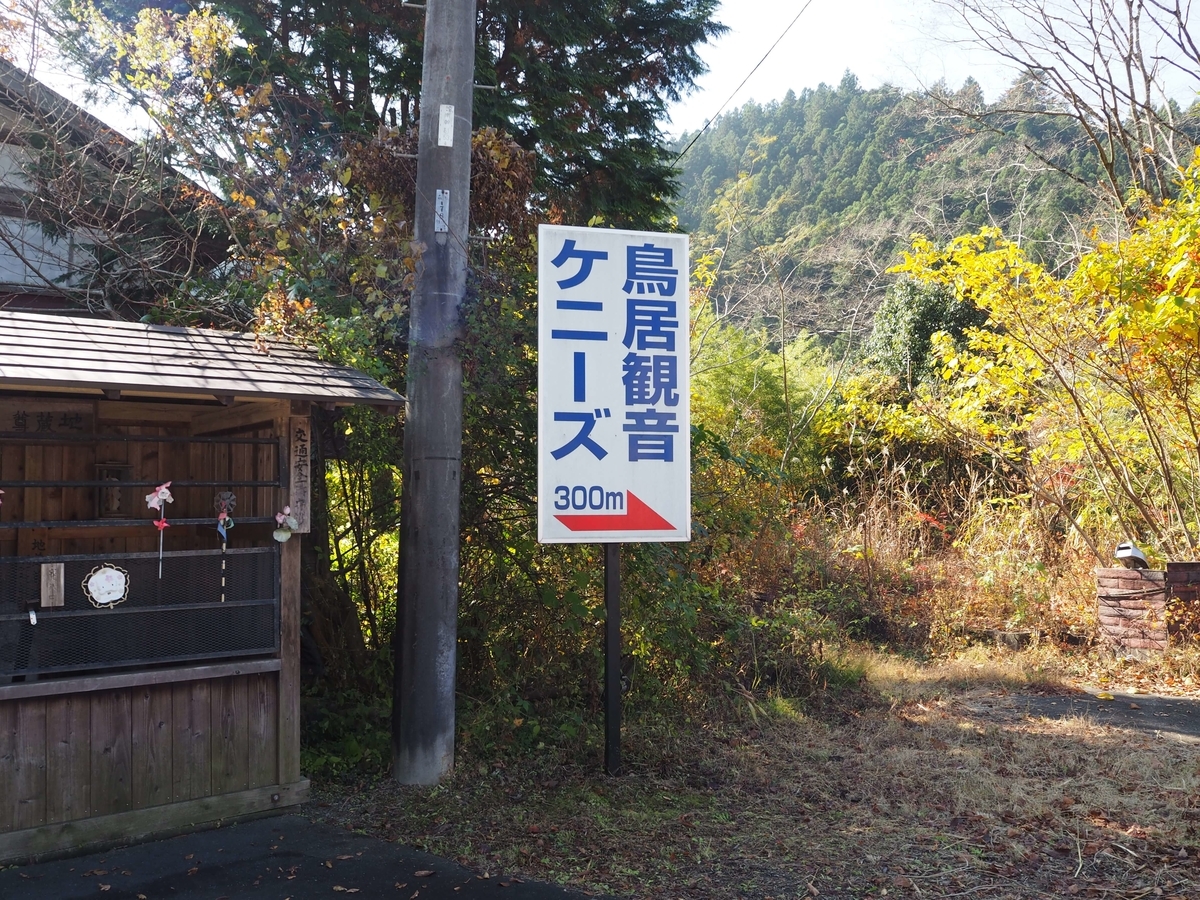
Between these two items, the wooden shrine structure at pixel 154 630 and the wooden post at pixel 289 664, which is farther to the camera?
the wooden post at pixel 289 664

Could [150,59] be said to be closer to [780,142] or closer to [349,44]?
[349,44]

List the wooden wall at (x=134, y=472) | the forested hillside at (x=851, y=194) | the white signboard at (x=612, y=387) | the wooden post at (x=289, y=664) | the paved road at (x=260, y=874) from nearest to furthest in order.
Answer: the paved road at (x=260, y=874) < the wooden post at (x=289, y=664) < the white signboard at (x=612, y=387) < the wooden wall at (x=134, y=472) < the forested hillside at (x=851, y=194)

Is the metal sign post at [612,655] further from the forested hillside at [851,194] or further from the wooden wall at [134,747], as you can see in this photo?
the forested hillside at [851,194]

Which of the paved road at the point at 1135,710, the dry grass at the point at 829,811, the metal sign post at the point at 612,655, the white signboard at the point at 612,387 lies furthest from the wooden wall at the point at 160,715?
the paved road at the point at 1135,710

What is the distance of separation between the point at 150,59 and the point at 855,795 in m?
7.05

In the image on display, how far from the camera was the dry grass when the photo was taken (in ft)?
15.1

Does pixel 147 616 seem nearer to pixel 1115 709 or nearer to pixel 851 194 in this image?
pixel 1115 709

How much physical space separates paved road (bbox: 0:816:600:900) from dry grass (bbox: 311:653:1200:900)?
0.22 metres

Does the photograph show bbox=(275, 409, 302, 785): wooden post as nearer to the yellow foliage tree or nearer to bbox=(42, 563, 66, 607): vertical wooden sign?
bbox=(42, 563, 66, 607): vertical wooden sign

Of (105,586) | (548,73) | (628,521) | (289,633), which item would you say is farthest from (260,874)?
(548,73)

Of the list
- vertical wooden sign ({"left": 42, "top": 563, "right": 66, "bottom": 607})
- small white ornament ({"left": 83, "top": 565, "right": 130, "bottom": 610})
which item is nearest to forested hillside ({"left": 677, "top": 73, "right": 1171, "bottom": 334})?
A: small white ornament ({"left": 83, "top": 565, "right": 130, "bottom": 610})

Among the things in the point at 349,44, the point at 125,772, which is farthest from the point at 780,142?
the point at 125,772

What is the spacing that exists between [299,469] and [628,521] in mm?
1929

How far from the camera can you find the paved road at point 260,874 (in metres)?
4.34
